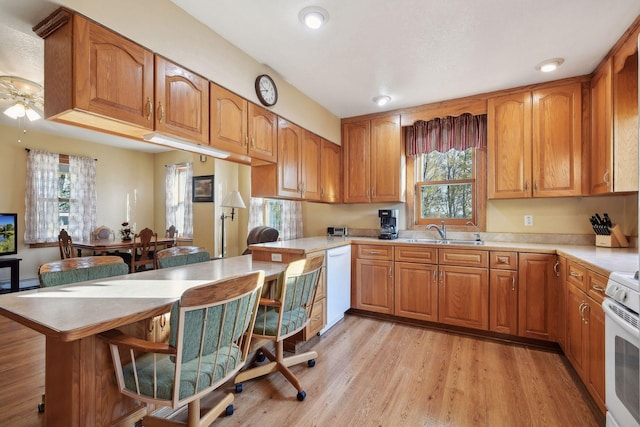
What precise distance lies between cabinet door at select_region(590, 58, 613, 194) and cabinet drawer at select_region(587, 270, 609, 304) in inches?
38.9

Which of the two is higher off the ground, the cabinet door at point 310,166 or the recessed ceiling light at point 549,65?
the recessed ceiling light at point 549,65

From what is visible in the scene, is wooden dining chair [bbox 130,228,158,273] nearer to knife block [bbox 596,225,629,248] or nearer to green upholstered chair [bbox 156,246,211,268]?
green upholstered chair [bbox 156,246,211,268]

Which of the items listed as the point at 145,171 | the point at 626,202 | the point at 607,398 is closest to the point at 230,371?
the point at 607,398

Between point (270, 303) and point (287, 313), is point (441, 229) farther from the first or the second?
point (270, 303)

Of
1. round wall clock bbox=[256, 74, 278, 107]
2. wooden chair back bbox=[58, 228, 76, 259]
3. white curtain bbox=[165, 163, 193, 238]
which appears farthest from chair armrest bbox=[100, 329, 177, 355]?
→ white curtain bbox=[165, 163, 193, 238]

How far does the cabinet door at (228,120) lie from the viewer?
2.15m

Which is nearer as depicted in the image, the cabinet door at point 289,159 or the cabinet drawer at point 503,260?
the cabinet drawer at point 503,260

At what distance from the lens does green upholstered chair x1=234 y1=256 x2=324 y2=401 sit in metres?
1.86

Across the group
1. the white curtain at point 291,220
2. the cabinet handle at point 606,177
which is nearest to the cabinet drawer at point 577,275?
the cabinet handle at point 606,177

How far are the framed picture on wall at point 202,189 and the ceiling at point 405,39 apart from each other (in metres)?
3.00

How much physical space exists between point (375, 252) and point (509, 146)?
1754 mm

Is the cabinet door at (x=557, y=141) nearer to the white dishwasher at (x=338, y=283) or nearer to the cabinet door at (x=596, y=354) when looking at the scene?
the cabinet door at (x=596, y=354)

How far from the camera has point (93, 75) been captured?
1.50 metres

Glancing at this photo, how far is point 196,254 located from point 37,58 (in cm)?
205
